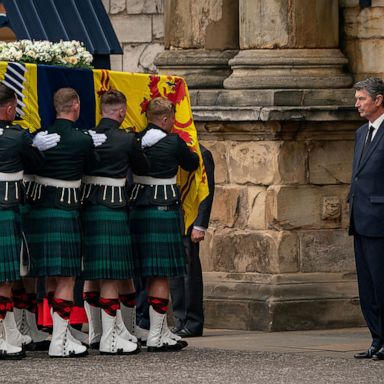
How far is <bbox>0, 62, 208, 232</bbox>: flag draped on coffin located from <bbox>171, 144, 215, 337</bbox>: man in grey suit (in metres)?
0.33

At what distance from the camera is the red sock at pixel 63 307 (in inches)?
454

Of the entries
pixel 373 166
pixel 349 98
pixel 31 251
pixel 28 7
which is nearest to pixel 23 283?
pixel 31 251

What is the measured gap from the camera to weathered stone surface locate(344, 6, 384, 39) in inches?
551

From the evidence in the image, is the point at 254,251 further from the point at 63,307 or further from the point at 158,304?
the point at 63,307

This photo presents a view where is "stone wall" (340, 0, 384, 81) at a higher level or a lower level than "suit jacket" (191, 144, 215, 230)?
higher

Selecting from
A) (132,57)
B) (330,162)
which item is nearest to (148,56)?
(132,57)

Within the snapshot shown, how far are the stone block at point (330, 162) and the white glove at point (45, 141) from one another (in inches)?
113

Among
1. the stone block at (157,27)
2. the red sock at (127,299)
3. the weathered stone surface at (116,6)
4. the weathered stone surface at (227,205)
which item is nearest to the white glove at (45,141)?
the red sock at (127,299)

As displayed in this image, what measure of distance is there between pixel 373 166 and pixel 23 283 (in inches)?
94.3

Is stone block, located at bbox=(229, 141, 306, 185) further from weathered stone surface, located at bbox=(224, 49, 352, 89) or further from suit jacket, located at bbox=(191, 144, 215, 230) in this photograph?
suit jacket, located at bbox=(191, 144, 215, 230)

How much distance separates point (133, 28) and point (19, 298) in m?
5.88

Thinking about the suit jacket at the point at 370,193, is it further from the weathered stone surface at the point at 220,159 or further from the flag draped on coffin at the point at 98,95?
the weathered stone surface at the point at 220,159

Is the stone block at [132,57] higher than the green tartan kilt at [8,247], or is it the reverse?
the stone block at [132,57]

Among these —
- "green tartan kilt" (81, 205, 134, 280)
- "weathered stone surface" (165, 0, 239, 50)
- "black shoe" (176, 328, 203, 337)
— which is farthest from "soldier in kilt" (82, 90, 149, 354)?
"weathered stone surface" (165, 0, 239, 50)
